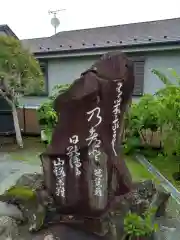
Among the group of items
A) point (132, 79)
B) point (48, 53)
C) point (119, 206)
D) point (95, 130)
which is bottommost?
point (119, 206)

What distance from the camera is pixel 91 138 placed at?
3555mm

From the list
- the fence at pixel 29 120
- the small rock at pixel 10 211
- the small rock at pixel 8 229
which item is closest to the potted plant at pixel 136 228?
the small rock at pixel 8 229

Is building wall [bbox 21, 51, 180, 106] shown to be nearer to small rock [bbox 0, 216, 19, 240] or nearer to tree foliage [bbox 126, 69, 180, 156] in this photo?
tree foliage [bbox 126, 69, 180, 156]

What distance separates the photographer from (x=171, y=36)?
10.5m

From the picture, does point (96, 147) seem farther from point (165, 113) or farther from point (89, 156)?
point (165, 113)

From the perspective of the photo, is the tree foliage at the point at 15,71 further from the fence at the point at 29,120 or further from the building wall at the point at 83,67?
the building wall at the point at 83,67

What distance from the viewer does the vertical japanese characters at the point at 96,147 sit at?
352 centimetres

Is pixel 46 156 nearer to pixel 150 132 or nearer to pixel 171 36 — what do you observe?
pixel 150 132

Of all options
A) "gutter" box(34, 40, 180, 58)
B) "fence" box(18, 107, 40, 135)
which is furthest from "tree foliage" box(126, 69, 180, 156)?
"fence" box(18, 107, 40, 135)

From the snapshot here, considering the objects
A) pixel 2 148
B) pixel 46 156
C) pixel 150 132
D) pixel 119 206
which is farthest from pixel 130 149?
pixel 46 156

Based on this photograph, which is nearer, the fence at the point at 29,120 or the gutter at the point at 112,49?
the gutter at the point at 112,49

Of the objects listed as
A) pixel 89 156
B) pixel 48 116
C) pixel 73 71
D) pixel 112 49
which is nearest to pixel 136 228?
pixel 89 156

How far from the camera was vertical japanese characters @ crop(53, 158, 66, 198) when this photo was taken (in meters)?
3.69

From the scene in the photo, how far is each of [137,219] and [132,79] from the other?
1911 millimetres
